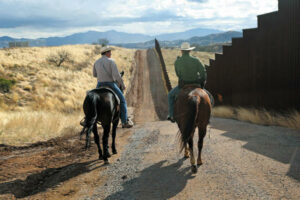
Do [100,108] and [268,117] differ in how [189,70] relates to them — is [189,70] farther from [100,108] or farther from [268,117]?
[268,117]

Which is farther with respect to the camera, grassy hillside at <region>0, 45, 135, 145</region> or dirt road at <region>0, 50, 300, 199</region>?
grassy hillside at <region>0, 45, 135, 145</region>

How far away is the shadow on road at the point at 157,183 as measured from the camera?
527cm

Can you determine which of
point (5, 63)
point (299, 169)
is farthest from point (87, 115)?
point (5, 63)

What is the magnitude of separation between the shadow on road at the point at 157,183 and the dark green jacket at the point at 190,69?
6.95 ft

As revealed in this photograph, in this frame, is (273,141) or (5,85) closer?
(273,141)

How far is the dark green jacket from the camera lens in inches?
270

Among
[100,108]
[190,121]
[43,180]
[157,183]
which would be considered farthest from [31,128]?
[190,121]

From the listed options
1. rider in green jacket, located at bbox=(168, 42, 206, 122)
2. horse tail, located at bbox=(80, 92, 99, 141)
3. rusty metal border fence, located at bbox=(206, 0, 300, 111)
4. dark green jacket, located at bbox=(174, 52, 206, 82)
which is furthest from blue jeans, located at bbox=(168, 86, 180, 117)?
rusty metal border fence, located at bbox=(206, 0, 300, 111)

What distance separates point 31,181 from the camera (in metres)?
6.36

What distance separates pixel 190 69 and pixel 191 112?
1368 millimetres

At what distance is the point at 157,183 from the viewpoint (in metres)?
5.75

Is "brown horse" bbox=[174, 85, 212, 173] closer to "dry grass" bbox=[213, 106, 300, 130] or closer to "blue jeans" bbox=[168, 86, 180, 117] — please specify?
"blue jeans" bbox=[168, 86, 180, 117]

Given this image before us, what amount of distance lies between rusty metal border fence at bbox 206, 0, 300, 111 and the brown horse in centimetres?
313

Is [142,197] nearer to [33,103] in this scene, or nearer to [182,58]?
[182,58]
